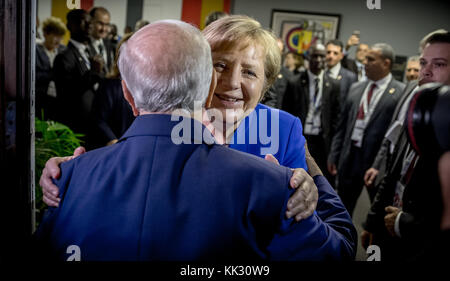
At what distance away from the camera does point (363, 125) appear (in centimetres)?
240

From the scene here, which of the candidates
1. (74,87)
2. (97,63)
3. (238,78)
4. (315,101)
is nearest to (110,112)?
(74,87)

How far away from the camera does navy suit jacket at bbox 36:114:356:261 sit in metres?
0.65

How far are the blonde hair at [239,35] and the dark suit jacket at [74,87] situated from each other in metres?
1.56

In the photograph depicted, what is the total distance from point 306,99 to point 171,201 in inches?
103

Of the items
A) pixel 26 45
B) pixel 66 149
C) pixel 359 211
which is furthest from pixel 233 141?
pixel 359 211

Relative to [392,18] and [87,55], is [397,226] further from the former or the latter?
[87,55]

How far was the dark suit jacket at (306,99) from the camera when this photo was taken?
9.78ft

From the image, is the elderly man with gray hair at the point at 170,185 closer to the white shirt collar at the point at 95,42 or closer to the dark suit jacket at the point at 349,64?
the white shirt collar at the point at 95,42

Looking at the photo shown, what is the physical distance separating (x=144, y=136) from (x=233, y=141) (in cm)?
53

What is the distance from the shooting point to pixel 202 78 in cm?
67

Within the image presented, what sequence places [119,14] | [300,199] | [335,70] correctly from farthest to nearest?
1. [119,14]
2. [335,70]
3. [300,199]

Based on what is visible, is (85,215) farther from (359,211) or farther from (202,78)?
(359,211)

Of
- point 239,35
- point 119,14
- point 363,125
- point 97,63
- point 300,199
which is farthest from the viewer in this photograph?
point 119,14

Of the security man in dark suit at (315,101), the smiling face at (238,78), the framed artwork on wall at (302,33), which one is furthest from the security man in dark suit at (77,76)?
the framed artwork on wall at (302,33)
